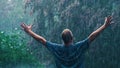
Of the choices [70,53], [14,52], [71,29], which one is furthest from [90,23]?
[70,53]

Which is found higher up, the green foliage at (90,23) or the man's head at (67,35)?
the man's head at (67,35)

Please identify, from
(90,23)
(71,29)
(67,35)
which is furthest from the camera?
(71,29)

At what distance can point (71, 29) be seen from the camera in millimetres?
13312

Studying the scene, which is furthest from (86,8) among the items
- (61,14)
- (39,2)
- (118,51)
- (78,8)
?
(39,2)

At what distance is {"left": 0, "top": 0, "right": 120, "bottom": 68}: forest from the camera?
39.5 ft

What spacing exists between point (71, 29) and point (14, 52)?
2632 millimetres

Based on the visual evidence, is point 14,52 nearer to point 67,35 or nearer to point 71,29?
point 71,29

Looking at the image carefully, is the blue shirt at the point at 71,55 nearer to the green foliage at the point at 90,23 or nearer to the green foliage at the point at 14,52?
the green foliage at the point at 90,23

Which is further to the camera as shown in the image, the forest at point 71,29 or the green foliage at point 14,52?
the green foliage at point 14,52

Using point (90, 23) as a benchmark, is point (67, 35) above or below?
above

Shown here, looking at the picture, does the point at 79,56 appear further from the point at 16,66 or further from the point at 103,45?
the point at 16,66

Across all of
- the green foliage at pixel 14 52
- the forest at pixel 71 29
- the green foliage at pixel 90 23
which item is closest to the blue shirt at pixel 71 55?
the forest at pixel 71 29

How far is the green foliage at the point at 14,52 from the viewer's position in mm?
13679

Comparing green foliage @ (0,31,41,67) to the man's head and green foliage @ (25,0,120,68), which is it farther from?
the man's head
